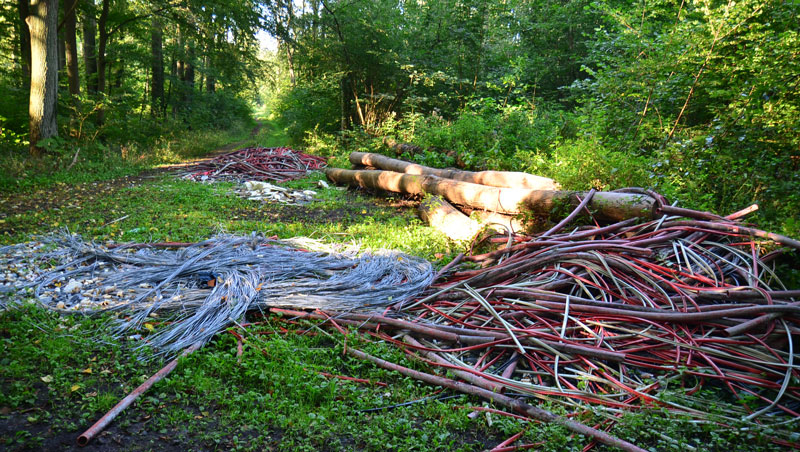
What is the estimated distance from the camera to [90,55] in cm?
1334

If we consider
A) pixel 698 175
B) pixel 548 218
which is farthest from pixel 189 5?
pixel 698 175

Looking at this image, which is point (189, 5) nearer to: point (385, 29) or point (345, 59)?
point (345, 59)

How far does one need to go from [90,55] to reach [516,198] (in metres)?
14.7

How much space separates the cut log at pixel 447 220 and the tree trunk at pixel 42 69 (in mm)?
8945

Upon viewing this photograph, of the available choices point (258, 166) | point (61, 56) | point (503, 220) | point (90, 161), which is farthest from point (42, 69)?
point (503, 220)

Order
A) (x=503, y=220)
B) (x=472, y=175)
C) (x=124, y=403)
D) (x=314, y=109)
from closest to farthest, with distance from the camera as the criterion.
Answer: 1. (x=124, y=403)
2. (x=503, y=220)
3. (x=472, y=175)
4. (x=314, y=109)

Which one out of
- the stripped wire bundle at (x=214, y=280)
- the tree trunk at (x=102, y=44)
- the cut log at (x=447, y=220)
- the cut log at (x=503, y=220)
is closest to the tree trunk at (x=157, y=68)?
the tree trunk at (x=102, y=44)

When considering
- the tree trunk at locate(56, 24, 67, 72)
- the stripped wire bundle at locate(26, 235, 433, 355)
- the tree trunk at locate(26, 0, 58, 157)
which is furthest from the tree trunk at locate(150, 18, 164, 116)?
the stripped wire bundle at locate(26, 235, 433, 355)

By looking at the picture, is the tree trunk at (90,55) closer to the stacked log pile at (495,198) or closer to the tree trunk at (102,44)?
the tree trunk at (102,44)

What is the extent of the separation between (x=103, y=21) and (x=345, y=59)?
7.29 metres

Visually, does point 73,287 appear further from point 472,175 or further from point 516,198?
point 472,175

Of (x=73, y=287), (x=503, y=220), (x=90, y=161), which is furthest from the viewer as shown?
(x=90, y=161)

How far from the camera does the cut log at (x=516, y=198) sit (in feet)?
14.5

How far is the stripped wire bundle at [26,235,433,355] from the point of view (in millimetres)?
3463
